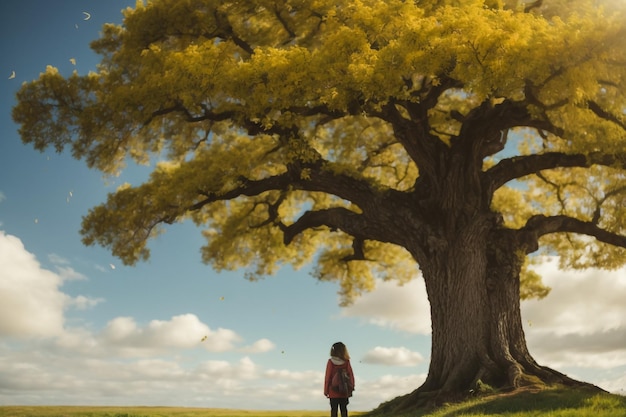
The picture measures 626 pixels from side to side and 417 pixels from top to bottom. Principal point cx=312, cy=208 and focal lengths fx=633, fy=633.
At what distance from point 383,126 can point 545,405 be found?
33.4ft

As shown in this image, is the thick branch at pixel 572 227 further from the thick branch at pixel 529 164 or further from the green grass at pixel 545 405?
the green grass at pixel 545 405

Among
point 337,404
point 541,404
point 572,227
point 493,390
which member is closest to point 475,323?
point 493,390

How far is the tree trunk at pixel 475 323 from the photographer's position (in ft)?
43.9

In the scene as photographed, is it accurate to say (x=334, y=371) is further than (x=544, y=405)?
No

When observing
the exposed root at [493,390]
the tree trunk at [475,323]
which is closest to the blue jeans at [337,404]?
the exposed root at [493,390]

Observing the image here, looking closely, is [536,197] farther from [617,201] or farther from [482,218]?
[482,218]

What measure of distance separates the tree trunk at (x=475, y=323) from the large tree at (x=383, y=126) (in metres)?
0.04

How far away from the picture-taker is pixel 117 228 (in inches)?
→ 619

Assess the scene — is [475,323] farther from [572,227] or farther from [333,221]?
[333,221]

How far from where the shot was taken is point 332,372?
34.6 ft

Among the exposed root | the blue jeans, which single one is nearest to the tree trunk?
the exposed root

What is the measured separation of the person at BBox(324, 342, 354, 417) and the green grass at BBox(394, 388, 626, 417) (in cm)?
182

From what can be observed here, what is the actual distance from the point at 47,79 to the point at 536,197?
14.8m

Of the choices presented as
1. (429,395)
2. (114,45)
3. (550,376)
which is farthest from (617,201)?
(114,45)
